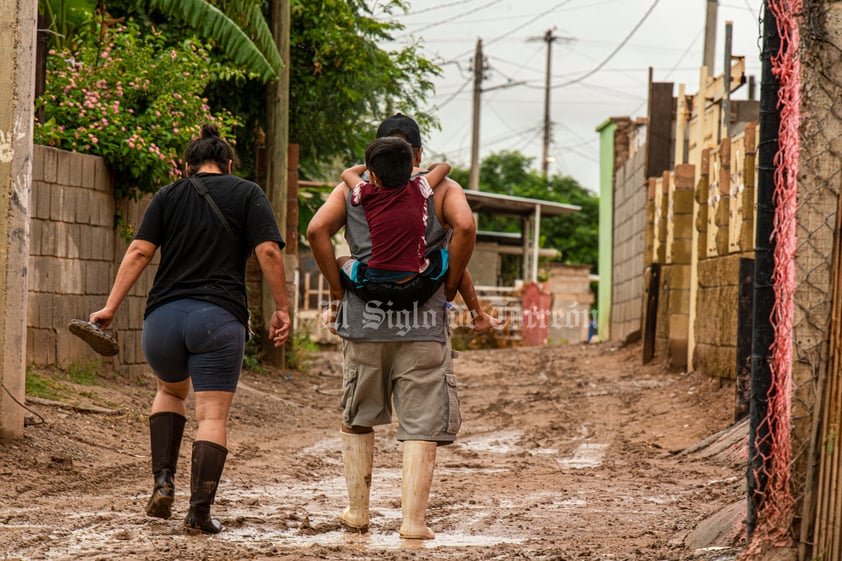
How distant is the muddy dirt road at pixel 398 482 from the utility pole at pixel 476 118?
25.6 m

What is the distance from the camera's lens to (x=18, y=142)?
23.6 feet

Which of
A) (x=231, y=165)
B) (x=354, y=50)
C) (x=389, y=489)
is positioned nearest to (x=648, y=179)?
(x=354, y=50)

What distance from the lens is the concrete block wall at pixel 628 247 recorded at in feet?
61.9

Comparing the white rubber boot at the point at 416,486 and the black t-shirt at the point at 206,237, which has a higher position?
the black t-shirt at the point at 206,237

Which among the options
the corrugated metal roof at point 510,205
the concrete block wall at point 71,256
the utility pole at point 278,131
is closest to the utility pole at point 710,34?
the corrugated metal roof at point 510,205

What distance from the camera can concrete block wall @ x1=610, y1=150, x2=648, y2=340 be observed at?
61.9 ft

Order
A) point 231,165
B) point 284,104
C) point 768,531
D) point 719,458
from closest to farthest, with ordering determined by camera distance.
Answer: point 768,531
point 231,165
point 719,458
point 284,104

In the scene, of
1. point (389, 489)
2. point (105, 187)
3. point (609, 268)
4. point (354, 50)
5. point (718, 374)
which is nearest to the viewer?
point (389, 489)

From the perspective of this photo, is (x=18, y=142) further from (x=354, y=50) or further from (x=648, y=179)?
(x=648, y=179)

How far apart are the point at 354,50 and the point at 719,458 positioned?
10450 millimetres

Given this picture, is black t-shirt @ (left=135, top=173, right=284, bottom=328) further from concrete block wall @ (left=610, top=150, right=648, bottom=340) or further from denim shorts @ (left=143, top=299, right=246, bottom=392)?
concrete block wall @ (left=610, top=150, right=648, bottom=340)

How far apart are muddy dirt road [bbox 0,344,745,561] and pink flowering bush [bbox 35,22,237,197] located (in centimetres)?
201

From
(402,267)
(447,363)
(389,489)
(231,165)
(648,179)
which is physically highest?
(648,179)

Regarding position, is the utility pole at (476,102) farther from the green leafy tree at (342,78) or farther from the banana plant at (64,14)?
the banana plant at (64,14)
